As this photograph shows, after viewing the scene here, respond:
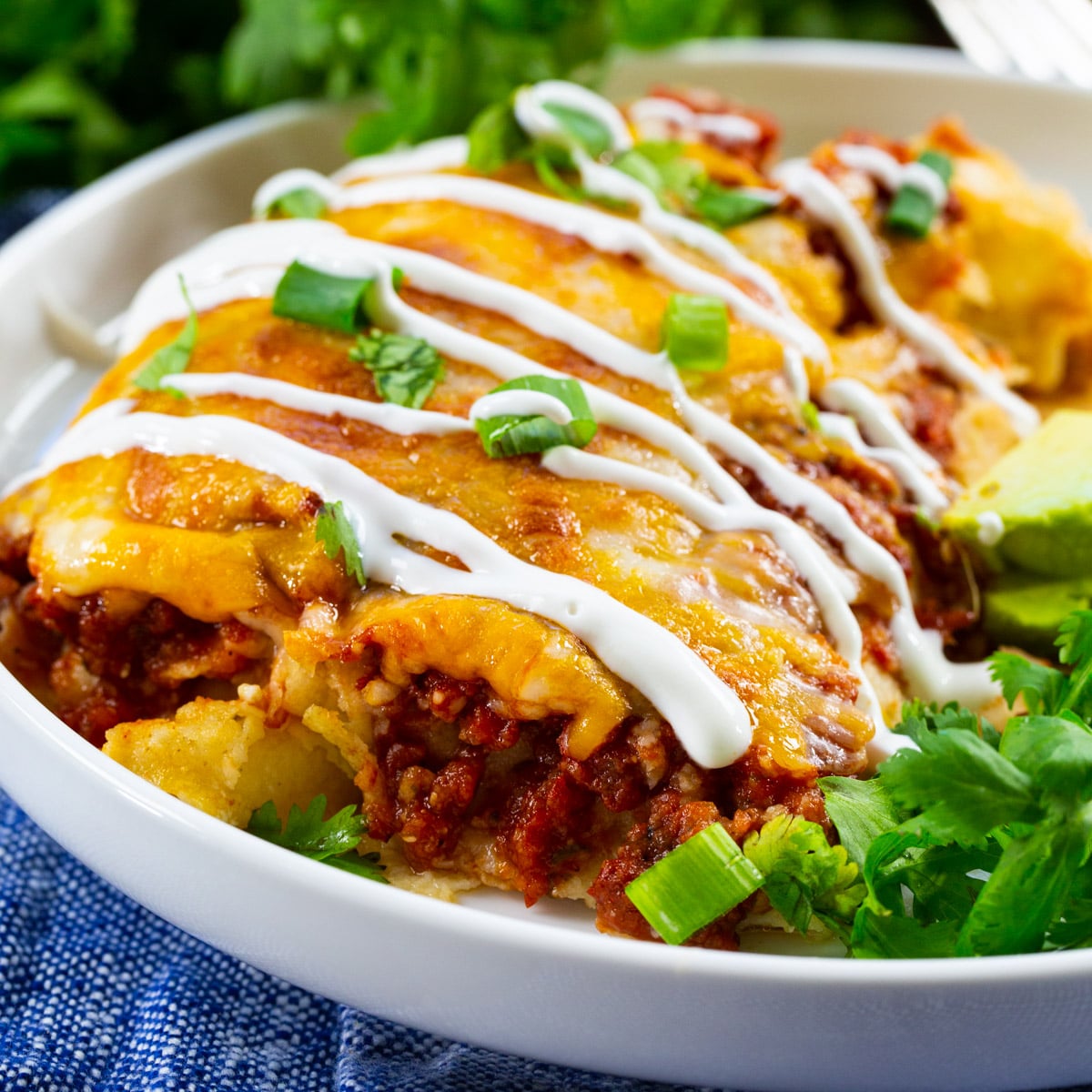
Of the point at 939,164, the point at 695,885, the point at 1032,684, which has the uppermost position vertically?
the point at 939,164

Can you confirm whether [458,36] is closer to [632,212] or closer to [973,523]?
[632,212]

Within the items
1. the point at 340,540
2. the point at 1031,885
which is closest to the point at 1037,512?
the point at 1031,885

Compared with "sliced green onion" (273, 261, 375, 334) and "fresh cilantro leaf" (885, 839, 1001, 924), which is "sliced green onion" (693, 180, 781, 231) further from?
"fresh cilantro leaf" (885, 839, 1001, 924)

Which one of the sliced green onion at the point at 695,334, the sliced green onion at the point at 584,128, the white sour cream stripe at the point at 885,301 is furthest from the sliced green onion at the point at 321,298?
the white sour cream stripe at the point at 885,301

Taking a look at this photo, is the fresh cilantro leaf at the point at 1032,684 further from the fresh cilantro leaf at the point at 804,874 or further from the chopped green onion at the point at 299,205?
the chopped green onion at the point at 299,205

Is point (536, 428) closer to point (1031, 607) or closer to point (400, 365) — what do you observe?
point (400, 365)

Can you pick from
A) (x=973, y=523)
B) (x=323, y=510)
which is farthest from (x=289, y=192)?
(x=973, y=523)
